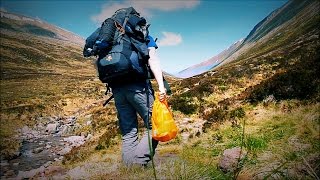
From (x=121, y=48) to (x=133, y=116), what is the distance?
111 centimetres

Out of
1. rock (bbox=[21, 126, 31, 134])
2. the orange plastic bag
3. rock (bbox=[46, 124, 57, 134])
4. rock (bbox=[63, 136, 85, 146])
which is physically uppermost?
rock (bbox=[21, 126, 31, 134])

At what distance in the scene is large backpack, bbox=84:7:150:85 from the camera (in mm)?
4239

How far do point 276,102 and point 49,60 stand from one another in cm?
12991

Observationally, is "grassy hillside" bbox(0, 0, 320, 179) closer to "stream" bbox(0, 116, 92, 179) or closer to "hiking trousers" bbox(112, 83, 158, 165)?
"hiking trousers" bbox(112, 83, 158, 165)

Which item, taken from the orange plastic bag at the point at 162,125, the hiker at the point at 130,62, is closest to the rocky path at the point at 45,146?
the hiker at the point at 130,62

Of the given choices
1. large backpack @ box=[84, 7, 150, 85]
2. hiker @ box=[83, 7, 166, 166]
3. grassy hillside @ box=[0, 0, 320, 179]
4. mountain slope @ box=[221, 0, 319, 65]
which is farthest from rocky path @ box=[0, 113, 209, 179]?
mountain slope @ box=[221, 0, 319, 65]

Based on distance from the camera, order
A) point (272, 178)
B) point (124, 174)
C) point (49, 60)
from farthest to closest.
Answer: point (49, 60) → point (124, 174) → point (272, 178)

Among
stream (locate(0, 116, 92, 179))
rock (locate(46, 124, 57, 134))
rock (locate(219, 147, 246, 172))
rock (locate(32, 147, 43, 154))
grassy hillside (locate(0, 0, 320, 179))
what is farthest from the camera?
rock (locate(46, 124, 57, 134))

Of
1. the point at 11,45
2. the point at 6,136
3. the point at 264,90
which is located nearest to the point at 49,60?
the point at 11,45

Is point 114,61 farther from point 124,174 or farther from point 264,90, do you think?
point 264,90

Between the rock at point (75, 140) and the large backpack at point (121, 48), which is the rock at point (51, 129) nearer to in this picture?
the rock at point (75, 140)

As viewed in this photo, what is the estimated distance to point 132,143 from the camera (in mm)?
4691

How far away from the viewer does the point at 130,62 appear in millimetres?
4215

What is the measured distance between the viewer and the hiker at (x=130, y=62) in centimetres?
429
